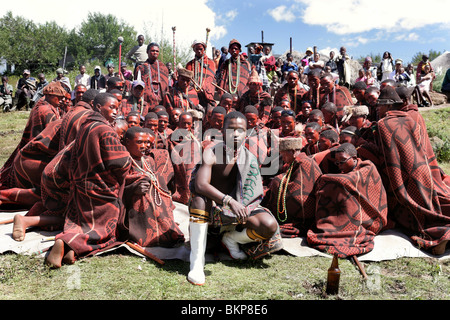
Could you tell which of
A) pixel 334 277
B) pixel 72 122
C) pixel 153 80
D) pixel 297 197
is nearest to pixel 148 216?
pixel 72 122

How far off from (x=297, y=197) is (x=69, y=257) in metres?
2.79

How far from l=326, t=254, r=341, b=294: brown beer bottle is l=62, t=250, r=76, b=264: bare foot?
253 centimetres

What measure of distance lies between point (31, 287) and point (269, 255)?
8.10ft

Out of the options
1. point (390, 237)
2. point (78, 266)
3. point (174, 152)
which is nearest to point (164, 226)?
point (78, 266)

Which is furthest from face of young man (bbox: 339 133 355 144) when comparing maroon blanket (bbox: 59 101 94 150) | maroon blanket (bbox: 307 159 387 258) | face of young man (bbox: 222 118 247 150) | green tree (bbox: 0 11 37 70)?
green tree (bbox: 0 11 37 70)

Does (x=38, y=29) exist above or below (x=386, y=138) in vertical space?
above

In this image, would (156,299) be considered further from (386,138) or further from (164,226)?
(386,138)

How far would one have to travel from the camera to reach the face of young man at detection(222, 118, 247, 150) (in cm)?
390

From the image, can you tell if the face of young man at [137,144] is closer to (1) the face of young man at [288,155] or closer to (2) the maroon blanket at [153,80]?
(1) the face of young man at [288,155]

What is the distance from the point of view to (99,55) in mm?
53375

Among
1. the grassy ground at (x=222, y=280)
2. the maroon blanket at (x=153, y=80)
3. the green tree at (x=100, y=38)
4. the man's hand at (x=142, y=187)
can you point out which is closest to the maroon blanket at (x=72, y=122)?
the man's hand at (x=142, y=187)

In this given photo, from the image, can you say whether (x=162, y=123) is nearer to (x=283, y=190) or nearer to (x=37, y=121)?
(x=37, y=121)

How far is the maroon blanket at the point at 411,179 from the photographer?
473 cm

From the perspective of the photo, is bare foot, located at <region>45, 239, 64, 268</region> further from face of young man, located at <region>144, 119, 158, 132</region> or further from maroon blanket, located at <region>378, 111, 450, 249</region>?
maroon blanket, located at <region>378, 111, 450, 249</region>
